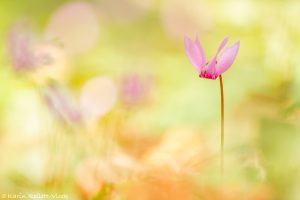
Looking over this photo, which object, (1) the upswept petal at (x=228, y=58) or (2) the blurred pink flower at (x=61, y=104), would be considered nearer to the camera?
(1) the upswept petal at (x=228, y=58)

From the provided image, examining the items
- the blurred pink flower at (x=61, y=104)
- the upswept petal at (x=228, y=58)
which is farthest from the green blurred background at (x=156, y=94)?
the upswept petal at (x=228, y=58)

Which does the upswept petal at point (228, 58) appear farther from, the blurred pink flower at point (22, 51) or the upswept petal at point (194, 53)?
the blurred pink flower at point (22, 51)

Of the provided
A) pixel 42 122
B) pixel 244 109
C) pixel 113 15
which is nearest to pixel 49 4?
pixel 113 15

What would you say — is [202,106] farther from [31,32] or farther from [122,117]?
[31,32]

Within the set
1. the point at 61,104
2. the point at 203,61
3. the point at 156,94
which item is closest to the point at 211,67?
the point at 203,61

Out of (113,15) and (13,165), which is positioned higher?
(113,15)

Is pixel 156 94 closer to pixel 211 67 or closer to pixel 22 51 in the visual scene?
pixel 22 51
